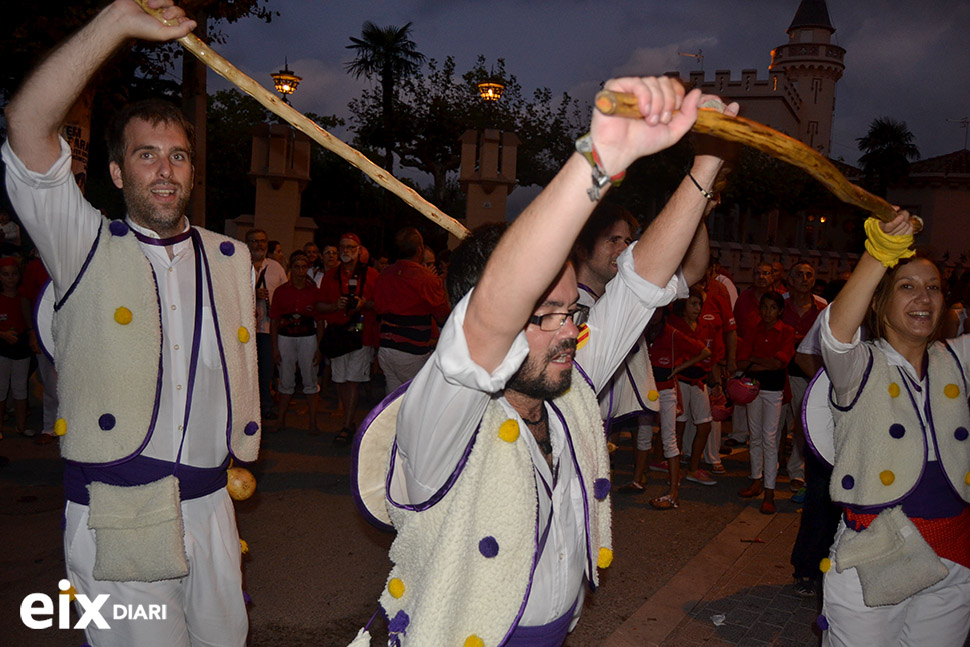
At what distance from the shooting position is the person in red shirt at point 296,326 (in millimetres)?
8867

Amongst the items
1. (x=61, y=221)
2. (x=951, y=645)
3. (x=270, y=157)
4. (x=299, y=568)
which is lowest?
(x=299, y=568)

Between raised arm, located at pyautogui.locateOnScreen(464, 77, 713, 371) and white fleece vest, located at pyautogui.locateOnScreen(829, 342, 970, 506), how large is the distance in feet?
6.89

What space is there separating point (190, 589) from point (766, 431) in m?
5.92

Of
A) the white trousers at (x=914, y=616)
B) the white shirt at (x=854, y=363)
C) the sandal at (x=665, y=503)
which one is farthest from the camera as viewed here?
the sandal at (x=665, y=503)

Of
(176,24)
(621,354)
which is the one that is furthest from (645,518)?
(176,24)

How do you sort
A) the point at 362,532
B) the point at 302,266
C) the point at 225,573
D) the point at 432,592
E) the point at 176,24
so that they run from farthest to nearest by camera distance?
the point at 302,266
the point at 362,532
the point at 225,573
the point at 176,24
the point at 432,592

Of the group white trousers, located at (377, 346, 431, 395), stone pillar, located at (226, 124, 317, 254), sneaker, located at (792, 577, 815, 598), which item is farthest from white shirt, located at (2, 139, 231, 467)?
stone pillar, located at (226, 124, 317, 254)

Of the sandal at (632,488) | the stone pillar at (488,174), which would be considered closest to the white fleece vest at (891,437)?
the sandal at (632,488)

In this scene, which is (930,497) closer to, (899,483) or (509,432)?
(899,483)

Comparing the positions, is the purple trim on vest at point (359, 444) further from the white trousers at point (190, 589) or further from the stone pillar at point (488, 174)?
the stone pillar at point (488, 174)

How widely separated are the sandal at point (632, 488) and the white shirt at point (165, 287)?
17.4 feet

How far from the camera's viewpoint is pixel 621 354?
2.57 m

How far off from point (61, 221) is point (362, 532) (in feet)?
13.3

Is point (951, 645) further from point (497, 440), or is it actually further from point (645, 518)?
point (645, 518)
